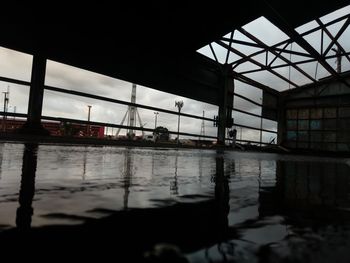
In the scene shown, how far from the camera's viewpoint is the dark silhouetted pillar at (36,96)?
7.32m

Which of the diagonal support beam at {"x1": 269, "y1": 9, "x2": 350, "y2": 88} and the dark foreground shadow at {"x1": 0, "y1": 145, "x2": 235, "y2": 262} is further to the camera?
the diagonal support beam at {"x1": 269, "y1": 9, "x2": 350, "y2": 88}

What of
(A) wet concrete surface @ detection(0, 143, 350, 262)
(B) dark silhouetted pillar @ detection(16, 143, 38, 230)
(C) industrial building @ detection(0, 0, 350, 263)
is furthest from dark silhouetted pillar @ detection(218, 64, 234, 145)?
(B) dark silhouetted pillar @ detection(16, 143, 38, 230)

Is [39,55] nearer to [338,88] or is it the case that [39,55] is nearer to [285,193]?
[285,193]

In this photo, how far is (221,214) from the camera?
3.31 feet

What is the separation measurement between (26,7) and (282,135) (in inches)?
648

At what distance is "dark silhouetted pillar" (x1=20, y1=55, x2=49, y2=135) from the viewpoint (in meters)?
7.32

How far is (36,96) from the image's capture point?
24.1 feet

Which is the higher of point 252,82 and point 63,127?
point 252,82

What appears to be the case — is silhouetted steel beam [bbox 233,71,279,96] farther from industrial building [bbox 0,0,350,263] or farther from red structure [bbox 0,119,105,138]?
red structure [bbox 0,119,105,138]

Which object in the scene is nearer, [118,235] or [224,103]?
[118,235]

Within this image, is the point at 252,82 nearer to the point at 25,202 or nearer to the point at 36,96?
the point at 36,96

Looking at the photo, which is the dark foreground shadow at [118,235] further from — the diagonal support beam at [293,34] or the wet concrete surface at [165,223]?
the diagonal support beam at [293,34]

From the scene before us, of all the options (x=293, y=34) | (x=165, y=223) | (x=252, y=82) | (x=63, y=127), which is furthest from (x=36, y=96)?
(x=252, y=82)

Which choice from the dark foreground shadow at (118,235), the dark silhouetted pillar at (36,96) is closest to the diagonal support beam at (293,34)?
the dark silhouetted pillar at (36,96)
